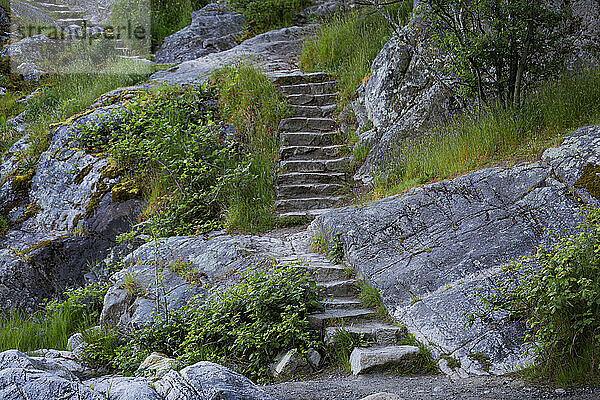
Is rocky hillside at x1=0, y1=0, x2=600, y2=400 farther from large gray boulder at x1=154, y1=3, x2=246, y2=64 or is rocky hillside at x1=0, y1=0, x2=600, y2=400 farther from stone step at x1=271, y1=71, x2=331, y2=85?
large gray boulder at x1=154, y1=3, x2=246, y2=64

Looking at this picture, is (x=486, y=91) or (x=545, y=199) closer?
(x=545, y=199)

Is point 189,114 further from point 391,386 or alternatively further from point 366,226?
point 391,386

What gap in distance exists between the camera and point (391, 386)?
4062 mm

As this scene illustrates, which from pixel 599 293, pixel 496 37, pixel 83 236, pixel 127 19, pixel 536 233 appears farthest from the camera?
pixel 127 19

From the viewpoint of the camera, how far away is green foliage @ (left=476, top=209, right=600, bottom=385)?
370 centimetres

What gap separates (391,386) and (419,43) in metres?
6.07

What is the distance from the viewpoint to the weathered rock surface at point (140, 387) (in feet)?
10.1

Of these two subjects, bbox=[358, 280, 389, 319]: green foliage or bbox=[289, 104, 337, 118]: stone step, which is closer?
bbox=[358, 280, 389, 319]: green foliage

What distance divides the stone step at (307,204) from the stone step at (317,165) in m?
0.71

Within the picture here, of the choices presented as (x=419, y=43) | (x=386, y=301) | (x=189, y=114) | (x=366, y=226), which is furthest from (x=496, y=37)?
(x=189, y=114)

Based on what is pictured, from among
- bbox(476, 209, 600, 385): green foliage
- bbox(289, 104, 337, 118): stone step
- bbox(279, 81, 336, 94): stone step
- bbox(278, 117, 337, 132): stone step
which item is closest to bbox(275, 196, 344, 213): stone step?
bbox(278, 117, 337, 132): stone step

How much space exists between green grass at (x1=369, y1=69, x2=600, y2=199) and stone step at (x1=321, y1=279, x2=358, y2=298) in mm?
1769

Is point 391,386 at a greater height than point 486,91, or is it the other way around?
point 486,91

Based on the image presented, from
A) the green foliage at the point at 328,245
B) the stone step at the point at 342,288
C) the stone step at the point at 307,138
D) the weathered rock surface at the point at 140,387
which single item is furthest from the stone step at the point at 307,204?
the weathered rock surface at the point at 140,387
